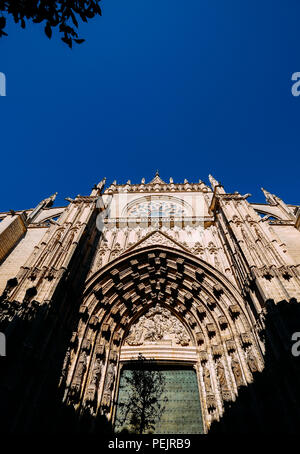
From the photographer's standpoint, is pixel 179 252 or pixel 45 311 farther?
pixel 179 252

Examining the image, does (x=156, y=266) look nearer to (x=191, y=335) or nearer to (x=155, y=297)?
(x=155, y=297)

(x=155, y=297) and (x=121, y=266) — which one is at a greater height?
(x=121, y=266)

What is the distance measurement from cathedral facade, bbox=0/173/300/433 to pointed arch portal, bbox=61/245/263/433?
0.13 feet

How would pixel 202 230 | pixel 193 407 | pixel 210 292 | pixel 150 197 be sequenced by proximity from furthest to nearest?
pixel 150 197 → pixel 202 230 → pixel 210 292 → pixel 193 407

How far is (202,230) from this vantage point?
12.6 meters

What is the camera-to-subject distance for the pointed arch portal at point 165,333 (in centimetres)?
711

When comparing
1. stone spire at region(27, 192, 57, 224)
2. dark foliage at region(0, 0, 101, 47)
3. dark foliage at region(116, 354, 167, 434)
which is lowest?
dark foliage at region(116, 354, 167, 434)

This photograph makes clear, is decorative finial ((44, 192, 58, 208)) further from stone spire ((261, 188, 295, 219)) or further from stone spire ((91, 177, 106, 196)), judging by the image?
stone spire ((261, 188, 295, 219))

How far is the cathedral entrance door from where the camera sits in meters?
7.23

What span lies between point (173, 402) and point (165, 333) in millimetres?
2348

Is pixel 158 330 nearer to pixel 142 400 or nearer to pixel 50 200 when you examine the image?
pixel 142 400

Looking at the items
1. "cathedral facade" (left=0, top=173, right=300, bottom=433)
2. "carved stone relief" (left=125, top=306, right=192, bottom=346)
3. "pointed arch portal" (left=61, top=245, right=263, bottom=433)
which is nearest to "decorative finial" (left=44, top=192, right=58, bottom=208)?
"cathedral facade" (left=0, top=173, right=300, bottom=433)
